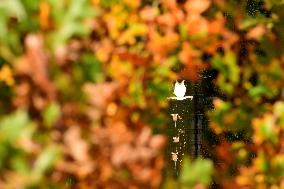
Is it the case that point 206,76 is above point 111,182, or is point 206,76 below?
above

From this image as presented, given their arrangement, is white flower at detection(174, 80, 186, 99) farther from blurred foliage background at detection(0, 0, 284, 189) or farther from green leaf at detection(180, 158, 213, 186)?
green leaf at detection(180, 158, 213, 186)

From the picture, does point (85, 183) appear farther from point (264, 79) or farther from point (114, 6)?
point (264, 79)

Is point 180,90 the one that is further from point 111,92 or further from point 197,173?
point 197,173

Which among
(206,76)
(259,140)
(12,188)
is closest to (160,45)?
(259,140)

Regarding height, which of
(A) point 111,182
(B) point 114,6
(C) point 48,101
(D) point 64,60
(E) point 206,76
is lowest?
(A) point 111,182

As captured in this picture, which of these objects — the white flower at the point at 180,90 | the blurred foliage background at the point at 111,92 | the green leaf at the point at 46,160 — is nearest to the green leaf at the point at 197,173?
the blurred foliage background at the point at 111,92

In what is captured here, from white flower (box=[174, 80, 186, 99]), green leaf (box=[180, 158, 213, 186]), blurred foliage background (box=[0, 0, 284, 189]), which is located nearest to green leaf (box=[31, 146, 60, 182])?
blurred foliage background (box=[0, 0, 284, 189])

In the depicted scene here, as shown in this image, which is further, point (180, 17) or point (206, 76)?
point (206, 76)

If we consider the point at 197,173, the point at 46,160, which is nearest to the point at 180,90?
the point at 197,173
